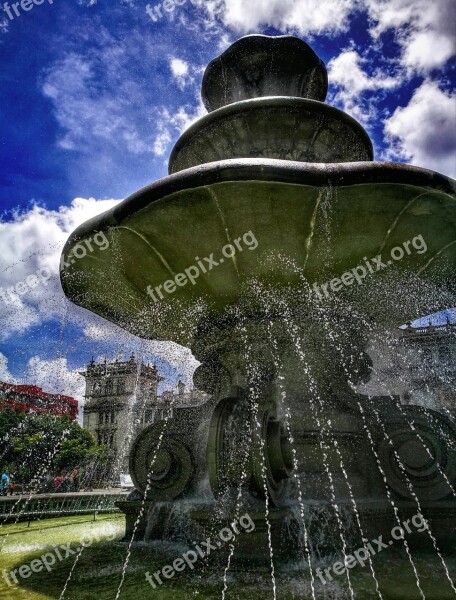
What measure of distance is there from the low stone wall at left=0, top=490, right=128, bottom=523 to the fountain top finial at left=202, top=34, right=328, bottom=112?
22.4 ft

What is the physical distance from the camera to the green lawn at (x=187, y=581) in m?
2.61

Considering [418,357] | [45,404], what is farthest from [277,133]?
[45,404]

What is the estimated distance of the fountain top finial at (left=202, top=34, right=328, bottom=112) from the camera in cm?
681

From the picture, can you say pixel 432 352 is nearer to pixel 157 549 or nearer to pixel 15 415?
A: pixel 157 549

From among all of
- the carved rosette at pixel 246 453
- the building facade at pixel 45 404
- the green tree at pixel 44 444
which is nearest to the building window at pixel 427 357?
the carved rosette at pixel 246 453

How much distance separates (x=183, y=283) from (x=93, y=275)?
1.05 metres

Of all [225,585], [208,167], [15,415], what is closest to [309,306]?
[208,167]

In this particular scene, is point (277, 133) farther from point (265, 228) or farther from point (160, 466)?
point (160, 466)

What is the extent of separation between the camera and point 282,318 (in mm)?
4555

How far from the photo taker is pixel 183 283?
4.42m

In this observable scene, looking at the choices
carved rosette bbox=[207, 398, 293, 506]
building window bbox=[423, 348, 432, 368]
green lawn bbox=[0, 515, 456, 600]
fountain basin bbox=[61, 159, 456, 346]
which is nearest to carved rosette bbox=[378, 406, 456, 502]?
green lawn bbox=[0, 515, 456, 600]

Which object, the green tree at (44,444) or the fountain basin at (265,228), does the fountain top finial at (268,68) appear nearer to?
the fountain basin at (265,228)

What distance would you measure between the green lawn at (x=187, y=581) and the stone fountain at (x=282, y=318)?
1.22 feet

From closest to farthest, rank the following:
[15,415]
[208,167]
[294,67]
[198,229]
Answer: [208,167]
[198,229]
[294,67]
[15,415]
